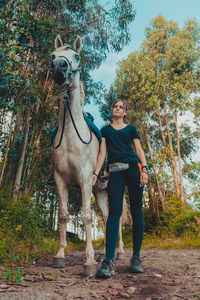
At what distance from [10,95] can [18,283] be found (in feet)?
10.6

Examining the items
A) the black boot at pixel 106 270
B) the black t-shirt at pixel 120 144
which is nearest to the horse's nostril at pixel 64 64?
the black t-shirt at pixel 120 144

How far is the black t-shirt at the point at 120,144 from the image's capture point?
2.97m

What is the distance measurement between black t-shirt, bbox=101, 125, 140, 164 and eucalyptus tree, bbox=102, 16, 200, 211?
5.72m

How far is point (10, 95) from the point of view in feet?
15.0

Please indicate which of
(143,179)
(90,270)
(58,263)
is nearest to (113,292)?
(90,270)

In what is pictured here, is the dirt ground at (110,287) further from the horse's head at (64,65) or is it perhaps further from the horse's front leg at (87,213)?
the horse's head at (64,65)

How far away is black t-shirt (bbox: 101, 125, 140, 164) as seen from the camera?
297cm

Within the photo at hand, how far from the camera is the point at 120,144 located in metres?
3.04

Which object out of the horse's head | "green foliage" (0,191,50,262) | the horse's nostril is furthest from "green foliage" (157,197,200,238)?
the horse's nostril

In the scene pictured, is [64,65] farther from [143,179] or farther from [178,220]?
[178,220]

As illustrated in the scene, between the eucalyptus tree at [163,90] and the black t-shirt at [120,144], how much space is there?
5716mm

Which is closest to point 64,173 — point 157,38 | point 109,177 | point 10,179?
point 109,177

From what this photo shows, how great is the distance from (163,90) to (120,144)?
26.4 ft

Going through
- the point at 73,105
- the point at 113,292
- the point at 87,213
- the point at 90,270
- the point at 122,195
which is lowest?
the point at 113,292
